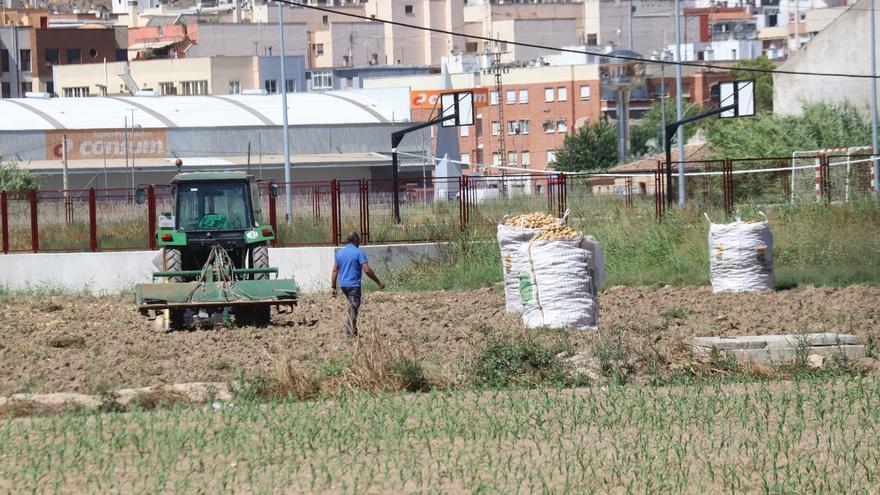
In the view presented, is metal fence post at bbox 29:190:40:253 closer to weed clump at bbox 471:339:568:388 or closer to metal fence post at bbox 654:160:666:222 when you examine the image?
metal fence post at bbox 654:160:666:222

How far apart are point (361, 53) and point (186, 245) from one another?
309ft

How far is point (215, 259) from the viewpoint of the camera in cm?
2173

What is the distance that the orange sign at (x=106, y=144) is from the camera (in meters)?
59.3

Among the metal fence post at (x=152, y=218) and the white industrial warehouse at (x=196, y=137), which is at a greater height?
the white industrial warehouse at (x=196, y=137)

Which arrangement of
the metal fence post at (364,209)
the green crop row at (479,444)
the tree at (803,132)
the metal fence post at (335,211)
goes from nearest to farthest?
1. the green crop row at (479,444)
2. the metal fence post at (335,211)
3. the metal fence post at (364,209)
4. the tree at (803,132)

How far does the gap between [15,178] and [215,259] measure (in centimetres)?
3156

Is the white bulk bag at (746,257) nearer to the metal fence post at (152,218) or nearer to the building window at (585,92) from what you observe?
the metal fence post at (152,218)

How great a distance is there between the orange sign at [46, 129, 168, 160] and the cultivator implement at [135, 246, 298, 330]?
3913 cm

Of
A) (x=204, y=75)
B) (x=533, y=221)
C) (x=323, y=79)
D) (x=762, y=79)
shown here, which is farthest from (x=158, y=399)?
(x=323, y=79)

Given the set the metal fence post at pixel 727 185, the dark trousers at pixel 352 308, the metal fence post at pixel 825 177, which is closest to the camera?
the dark trousers at pixel 352 308

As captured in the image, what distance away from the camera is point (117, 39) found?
114 m

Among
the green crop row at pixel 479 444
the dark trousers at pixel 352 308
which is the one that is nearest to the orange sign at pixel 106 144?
the dark trousers at pixel 352 308

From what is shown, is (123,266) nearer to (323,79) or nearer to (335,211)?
(335,211)

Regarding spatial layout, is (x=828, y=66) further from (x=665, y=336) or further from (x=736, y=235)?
(x=665, y=336)
